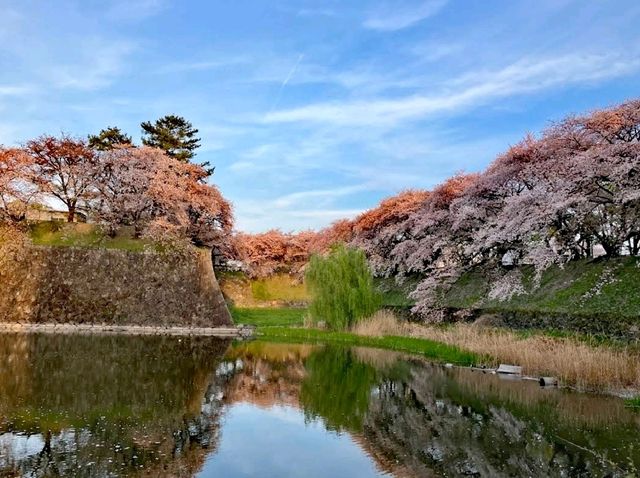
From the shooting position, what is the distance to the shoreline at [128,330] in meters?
27.9

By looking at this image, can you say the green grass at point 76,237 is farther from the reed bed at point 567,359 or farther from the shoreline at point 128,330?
the reed bed at point 567,359

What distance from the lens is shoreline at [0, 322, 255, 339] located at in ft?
91.7

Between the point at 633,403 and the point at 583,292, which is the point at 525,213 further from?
the point at 633,403

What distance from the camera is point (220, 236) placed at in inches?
1658

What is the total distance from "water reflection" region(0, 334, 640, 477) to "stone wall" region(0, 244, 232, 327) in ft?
43.6

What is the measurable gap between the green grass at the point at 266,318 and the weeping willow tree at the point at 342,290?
445cm

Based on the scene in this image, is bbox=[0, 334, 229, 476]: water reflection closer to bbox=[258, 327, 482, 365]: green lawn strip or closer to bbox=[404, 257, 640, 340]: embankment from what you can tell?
bbox=[258, 327, 482, 365]: green lawn strip

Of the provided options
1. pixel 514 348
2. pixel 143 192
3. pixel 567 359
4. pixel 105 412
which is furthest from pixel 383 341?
pixel 143 192

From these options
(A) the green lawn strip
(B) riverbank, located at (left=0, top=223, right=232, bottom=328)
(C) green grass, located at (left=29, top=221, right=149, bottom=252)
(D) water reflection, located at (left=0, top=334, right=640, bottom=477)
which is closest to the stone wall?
(B) riverbank, located at (left=0, top=223, right=232, bottom=328)

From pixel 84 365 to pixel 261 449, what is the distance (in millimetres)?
8978

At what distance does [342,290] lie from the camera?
2625cm

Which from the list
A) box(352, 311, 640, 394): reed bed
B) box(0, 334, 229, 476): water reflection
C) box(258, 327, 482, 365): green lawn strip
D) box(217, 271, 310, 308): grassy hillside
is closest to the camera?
box(0, 334, 229, 476): water reflection

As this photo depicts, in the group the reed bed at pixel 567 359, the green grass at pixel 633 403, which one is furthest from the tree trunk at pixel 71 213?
the green grass at pixel 633 403

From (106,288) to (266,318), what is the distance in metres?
9.53
